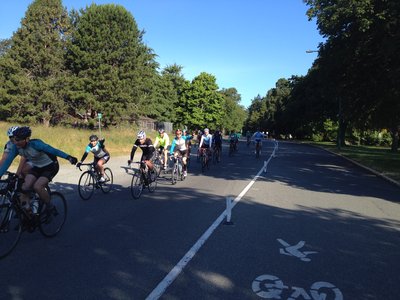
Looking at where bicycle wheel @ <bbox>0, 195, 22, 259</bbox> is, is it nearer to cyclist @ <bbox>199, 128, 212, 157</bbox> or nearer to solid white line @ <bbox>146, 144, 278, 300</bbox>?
solid white line @ <bbox>146, 144, 278, 300</bbox>

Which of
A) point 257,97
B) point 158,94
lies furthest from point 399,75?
point 257,97

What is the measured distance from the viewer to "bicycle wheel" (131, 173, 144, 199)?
1091cm

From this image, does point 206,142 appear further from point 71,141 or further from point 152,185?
point 71,141

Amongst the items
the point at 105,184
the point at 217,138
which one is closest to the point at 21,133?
the point at 105,184

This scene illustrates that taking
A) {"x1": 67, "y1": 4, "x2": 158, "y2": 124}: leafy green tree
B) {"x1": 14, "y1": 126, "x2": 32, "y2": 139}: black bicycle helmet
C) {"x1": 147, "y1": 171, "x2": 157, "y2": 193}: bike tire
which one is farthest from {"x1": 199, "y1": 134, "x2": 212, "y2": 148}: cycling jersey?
{"x1": 67, "y1": 4, "x2": 158, "y2": 124}: leafy green tree

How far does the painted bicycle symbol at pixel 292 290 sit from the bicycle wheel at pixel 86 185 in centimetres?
677

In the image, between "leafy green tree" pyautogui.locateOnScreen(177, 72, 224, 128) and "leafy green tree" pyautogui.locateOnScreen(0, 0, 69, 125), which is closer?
"leafy green tree" pyautogui.locateOnScreen(0, 0, 69, 125)

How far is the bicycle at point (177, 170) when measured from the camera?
14130 mm

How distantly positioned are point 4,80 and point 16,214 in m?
42.3

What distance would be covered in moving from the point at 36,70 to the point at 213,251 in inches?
1689

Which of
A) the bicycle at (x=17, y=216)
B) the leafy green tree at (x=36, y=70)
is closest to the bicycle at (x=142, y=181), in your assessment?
the bicycle at (x=17, y=216)

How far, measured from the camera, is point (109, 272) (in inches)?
203

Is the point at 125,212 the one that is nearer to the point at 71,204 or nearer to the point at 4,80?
the point at 71,204

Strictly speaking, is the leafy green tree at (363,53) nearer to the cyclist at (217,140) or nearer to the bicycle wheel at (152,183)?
the cyclist at (217,140)
